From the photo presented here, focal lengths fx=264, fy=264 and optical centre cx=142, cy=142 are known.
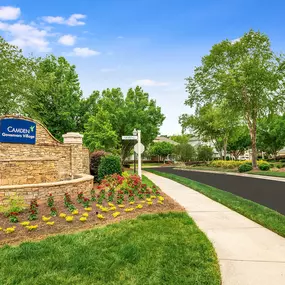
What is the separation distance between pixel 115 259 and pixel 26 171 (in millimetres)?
7392

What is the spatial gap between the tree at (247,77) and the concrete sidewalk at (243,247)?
20.5 metres

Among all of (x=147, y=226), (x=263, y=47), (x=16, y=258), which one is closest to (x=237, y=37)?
(x=263, y=47)

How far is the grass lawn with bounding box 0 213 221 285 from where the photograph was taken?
3.59 m

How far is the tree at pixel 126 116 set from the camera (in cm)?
2675

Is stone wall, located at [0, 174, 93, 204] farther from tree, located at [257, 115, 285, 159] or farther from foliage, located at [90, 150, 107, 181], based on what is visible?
tree, located at [257, 115, 285, 159]

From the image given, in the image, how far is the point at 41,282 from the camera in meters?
3.47

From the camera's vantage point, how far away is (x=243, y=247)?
4863mm

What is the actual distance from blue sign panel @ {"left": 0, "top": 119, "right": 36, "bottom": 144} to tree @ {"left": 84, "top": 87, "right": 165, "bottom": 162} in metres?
13.5

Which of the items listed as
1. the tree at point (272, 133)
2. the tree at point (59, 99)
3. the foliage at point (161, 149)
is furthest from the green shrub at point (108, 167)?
the foliage at point (161, 149)

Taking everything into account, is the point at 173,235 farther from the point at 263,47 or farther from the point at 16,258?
the point at 263,47

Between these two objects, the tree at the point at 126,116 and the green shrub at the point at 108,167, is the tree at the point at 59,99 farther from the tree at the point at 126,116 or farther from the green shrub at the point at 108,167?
the green shrub at the point at 108,167

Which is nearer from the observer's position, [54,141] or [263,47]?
[54,141]

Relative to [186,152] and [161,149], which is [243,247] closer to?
[186,152]

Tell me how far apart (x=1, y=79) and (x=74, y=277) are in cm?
2358
